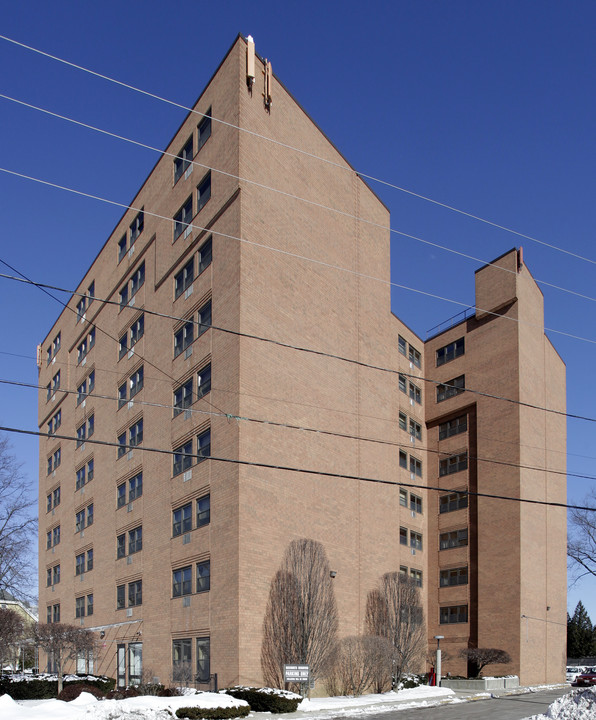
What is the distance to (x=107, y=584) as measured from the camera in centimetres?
4766

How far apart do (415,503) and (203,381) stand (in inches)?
794

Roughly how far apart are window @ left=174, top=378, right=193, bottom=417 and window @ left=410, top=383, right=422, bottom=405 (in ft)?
62.7

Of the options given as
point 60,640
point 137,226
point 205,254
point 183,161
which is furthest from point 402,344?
point 60,640

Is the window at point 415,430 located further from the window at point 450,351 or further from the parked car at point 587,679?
the parked car at point 587,679

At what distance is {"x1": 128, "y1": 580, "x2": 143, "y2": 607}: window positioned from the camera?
42469 millimetres

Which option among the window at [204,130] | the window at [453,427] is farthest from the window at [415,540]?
the window at [204,130]

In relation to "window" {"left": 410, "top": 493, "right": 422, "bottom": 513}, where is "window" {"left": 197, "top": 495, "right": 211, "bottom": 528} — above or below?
above

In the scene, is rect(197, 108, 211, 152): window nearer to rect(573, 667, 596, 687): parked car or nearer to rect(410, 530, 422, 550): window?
rect(410, 530, 422, 550): window

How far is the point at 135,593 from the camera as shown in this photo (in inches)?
1703

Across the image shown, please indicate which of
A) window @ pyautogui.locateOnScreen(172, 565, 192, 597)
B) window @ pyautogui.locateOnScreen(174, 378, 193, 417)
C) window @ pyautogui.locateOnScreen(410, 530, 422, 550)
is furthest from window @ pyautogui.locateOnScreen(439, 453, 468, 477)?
window @ pyautogui.locateOnScreen(172, 565, 192, 597)

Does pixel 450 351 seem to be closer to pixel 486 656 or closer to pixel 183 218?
pixel 486 656

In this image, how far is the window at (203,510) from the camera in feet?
118

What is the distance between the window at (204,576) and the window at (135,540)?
8.26m

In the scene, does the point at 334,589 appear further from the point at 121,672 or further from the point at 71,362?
the point at 71,362
